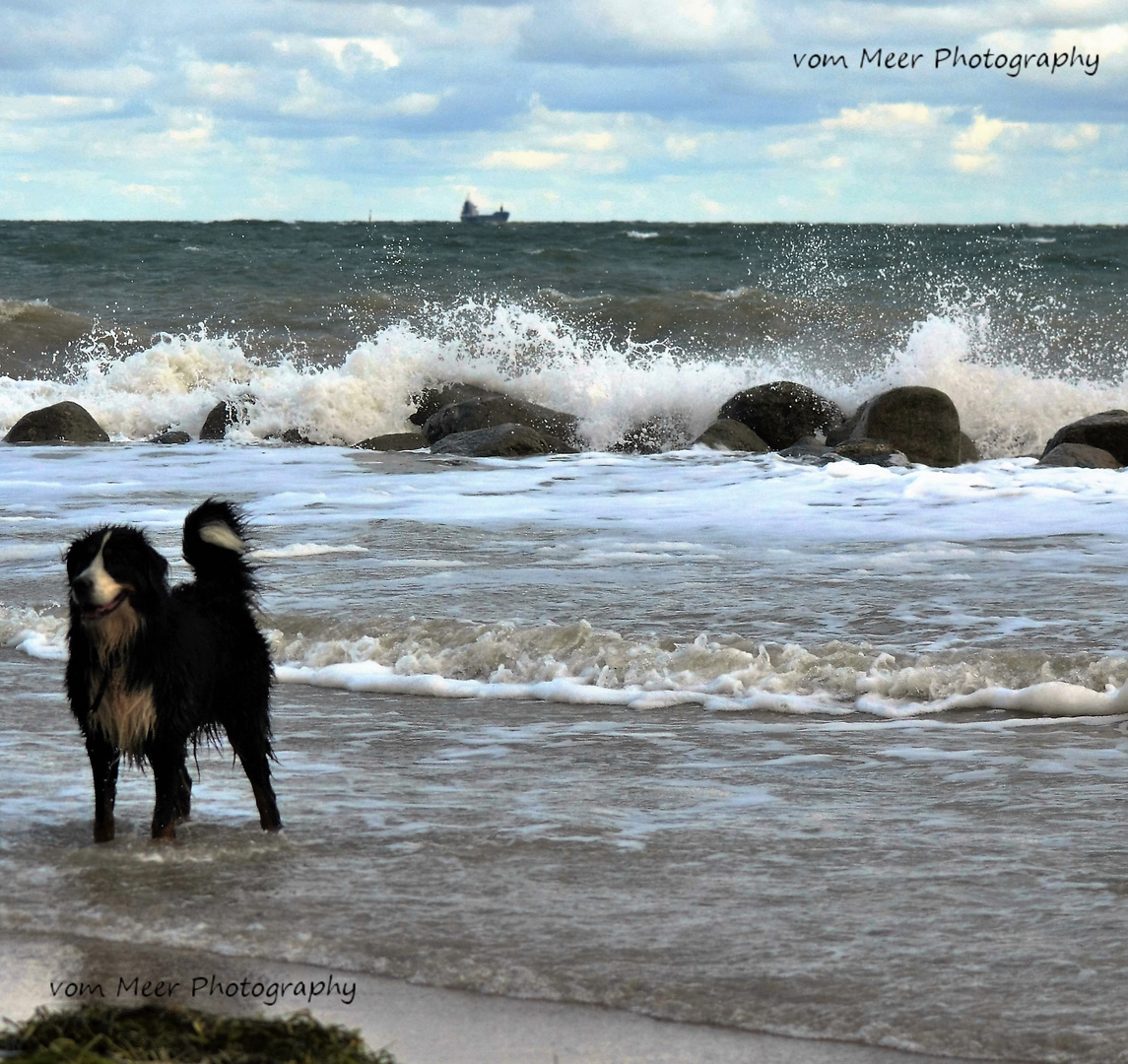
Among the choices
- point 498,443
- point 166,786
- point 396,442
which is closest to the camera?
point 166,786

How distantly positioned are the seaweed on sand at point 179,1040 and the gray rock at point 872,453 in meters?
12.4

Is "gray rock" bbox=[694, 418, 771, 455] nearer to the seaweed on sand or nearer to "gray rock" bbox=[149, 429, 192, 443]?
"gray rock" bbox=[149, 429, 192, 443]

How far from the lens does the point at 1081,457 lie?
14648 millimetres

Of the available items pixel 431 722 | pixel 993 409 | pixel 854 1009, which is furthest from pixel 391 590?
pixel 993 409

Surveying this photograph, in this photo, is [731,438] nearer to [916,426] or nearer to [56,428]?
[916,426]

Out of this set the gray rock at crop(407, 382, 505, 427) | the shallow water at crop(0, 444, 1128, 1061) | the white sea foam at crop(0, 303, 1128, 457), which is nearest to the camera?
the shallow water at crop(0, 444, 1128, 1061)

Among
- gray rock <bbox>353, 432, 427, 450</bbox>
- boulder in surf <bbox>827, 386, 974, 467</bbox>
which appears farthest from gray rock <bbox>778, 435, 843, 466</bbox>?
gray rock <bbox>353, 432, 427, 450</bbox>

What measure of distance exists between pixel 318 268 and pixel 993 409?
23688 mm

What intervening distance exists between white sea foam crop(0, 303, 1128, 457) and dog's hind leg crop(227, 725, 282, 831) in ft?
45.5

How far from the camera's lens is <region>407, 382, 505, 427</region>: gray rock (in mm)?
19656

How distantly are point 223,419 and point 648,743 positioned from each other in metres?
14.5

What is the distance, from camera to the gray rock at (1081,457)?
14.5 meters

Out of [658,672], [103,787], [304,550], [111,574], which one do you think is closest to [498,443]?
[304,550]

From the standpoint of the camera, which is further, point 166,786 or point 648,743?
point 648,743
